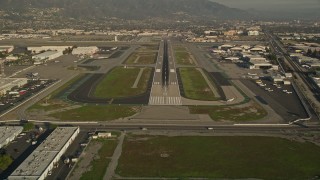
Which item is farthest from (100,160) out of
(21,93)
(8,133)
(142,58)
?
(142,58)

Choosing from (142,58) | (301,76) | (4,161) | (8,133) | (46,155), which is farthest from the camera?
(142,58)

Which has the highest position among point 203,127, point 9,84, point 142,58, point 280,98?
point 9,84

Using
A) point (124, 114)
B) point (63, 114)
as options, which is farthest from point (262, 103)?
point (63, 114)

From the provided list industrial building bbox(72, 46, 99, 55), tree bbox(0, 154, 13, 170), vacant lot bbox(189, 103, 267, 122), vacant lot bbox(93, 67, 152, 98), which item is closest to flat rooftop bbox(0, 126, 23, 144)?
tree bbox(0, 154, 13, 170)

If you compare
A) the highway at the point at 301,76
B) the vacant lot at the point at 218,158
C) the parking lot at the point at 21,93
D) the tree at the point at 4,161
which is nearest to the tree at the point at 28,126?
the tree at the point at 4,161

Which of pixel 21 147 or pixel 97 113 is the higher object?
pixel 21 147

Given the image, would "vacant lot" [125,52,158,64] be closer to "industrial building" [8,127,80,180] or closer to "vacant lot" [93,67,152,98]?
"vacant lot" [93,67,152,98]

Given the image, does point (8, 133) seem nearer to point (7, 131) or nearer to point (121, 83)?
point (7, 131)
